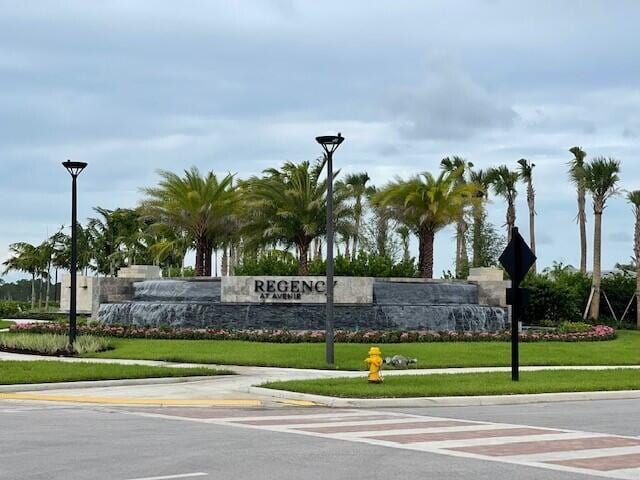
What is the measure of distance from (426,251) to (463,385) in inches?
1020

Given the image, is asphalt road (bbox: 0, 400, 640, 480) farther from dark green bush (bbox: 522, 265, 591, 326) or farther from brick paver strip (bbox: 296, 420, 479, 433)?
dark green bush (bbox: 522, 265, 591, 326)

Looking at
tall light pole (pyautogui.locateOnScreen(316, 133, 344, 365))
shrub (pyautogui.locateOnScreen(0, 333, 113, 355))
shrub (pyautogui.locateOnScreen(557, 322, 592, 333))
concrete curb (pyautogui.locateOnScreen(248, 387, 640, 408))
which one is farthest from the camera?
shrub (pyautogui.locateOnScreen(557, 322, 592, 333))

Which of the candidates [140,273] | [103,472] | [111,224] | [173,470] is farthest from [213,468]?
[111,224]

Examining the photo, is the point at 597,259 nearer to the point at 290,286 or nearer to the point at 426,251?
the point at 426,251

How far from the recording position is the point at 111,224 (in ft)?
266

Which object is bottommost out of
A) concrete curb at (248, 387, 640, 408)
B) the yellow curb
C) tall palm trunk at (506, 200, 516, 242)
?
the yellow curb

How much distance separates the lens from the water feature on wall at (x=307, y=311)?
116 feet

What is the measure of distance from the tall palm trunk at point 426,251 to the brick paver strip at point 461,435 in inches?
1218

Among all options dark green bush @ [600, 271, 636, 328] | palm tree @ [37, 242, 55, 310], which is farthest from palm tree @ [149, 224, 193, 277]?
dark green bush @ [600, 271, 636, 328]

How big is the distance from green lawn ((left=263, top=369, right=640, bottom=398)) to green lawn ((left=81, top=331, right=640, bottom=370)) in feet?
13.4

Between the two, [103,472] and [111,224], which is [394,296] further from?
[111,224]

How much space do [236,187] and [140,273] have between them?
792 centimetres

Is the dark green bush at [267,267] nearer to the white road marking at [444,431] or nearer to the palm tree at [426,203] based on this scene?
the palm tree at [426,203]

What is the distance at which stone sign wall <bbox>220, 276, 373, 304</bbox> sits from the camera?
116 feet
